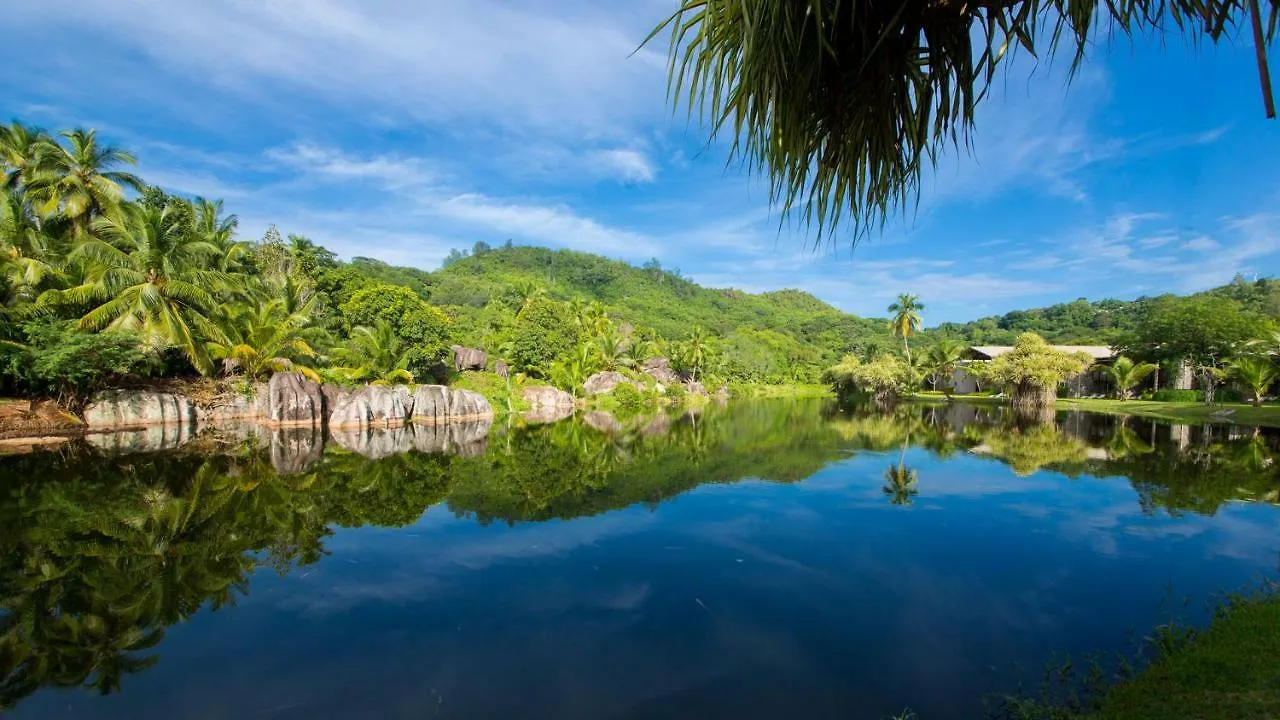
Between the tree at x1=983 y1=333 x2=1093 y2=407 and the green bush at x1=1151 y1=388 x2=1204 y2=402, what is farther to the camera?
the tree at x1=983 y1=333 x2=1093 y2=407

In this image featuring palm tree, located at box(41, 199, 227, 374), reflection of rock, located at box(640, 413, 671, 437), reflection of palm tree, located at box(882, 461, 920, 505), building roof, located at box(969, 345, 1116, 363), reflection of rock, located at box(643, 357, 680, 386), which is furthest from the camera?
reflection of rock, located at box(643, 357, 680, 386)

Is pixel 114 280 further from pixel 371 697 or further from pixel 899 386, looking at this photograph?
pixel 899 386

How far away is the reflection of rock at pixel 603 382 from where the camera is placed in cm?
4242

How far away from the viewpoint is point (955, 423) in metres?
28.9

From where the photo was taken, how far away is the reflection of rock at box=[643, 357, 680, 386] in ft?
170

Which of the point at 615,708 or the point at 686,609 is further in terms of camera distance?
the point at 686,609

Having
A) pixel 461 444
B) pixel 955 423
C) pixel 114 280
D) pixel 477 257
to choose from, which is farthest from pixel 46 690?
pixel 477 257

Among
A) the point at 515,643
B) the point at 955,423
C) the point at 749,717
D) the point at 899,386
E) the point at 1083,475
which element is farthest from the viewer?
the point at 899,386

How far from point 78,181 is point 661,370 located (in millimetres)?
40680

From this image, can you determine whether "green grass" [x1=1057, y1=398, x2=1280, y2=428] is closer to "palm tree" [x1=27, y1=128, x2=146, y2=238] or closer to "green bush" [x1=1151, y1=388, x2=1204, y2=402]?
"green bush" [x1=1151, y1=388, x2=1204, y2=402]

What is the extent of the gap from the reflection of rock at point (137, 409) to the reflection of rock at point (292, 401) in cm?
265

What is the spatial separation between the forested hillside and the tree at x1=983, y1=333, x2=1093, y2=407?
37749 millimetres

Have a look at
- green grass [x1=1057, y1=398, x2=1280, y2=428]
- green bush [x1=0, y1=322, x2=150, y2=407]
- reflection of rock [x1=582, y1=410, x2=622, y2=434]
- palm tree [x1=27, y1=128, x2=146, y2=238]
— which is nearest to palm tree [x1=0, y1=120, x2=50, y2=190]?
palm tree [x1=27, y1=128, x2=146, y2=238]

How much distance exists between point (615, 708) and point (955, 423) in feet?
95.3
